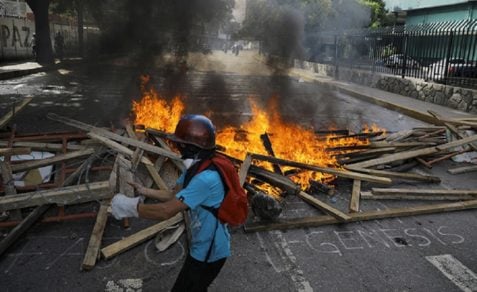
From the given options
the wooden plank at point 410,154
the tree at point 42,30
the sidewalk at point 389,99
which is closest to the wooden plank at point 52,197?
the wooden plank at point 410,154

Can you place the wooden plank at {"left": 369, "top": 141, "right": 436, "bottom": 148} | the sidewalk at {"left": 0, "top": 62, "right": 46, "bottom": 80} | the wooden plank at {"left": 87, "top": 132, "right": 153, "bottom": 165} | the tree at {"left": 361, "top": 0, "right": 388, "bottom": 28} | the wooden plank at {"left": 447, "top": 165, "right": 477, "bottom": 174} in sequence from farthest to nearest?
the tree at {"left": 361, "top": 0, "right": 388, "bottom": 28}, the sidewalk at {"left": 0, "top": 62, "right": 46, "bottom": 80}, the wooden plank at {"left": 369, "top": 141, "right": 436, "bottom": 148}, the wooden plank at {"left": 447, "top": 165, "right": 477, "bottom": 174}, the wooden plank at {"left": 87, "top": 132, "right": 153, "bottom": 165}

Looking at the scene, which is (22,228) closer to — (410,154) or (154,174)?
(154,174)

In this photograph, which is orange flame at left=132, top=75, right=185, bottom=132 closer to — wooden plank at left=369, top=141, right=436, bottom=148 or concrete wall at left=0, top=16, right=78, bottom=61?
wooden plank at left=369, top=141, right=436, bottom=148

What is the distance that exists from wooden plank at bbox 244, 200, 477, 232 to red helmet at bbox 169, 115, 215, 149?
7.55ft

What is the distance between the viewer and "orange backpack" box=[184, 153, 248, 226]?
268 centimetres

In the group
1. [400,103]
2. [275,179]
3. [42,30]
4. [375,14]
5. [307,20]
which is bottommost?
[275,179]

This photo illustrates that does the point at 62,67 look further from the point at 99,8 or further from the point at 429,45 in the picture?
the point at 429,45

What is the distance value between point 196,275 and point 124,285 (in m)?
1.22

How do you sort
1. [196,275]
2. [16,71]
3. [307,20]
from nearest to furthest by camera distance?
1. [196,275]
2. [16,71]
3. [307,20]

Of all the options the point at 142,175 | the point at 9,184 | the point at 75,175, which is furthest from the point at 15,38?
the point at 9,184

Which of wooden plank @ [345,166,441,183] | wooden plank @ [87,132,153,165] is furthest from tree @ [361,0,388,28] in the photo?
wooden plank @ [87,132,153,165]

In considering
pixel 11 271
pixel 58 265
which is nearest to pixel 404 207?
pixel 58 265

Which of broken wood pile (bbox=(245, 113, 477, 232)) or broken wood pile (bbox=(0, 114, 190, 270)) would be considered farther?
broken wood pile (bbox=(245, 113, 477, 232))

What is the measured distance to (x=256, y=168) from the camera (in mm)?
6031
